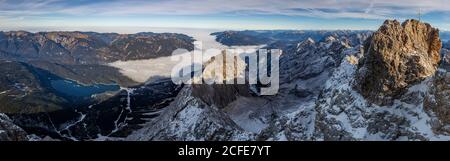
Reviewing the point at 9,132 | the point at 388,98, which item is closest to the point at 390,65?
the point at 388,98

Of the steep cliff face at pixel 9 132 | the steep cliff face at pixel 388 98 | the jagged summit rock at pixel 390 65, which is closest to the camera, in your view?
the steep cliff face at pixel 388 98

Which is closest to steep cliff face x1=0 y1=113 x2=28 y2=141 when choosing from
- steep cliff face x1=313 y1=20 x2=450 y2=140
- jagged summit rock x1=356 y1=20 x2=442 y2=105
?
steep cliff face x1=313 y1=20 x2=450 y2=140

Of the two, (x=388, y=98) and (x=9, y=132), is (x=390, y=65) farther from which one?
(x=9, y=132)

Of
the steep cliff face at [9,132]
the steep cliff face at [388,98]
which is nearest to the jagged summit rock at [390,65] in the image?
the steep cliff face at [388,98]

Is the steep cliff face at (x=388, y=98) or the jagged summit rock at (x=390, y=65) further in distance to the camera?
the jagged summit rock at (x=390, y=65)

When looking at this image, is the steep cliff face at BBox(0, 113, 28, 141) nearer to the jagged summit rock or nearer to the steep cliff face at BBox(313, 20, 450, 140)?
the steep cliff face at BBox(313, 20, 450, 140)

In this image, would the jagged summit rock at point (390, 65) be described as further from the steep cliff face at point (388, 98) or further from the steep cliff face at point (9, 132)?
the steep cliff face at point (9, 132)

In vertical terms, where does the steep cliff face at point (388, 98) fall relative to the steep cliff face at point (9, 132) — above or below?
above
